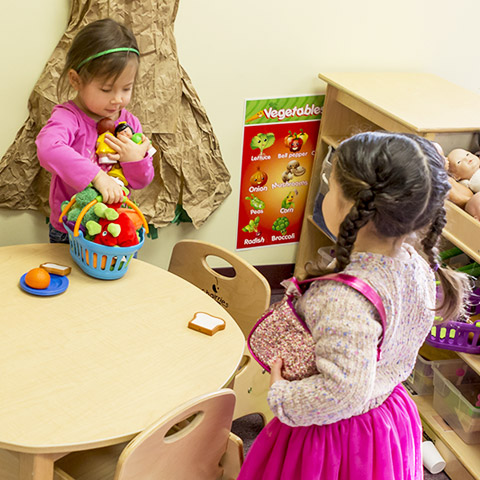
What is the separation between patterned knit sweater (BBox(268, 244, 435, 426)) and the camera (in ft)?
3.23

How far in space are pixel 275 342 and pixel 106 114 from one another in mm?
828

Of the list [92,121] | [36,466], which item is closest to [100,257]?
[92,121]

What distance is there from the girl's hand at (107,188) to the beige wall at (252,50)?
696mm

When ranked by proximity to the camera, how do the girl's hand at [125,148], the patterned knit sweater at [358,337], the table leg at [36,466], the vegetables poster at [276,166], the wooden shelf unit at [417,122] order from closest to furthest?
the patterned knit sweater at [358,337], the table leg at [36,466], the girl's hand at [125,148], the wooden shelf unit at [417,122], the vegetables poster at [276,166]

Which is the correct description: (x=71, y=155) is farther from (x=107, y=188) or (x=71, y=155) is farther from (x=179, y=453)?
(x=179, y=453)

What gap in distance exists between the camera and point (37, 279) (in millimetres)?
1468

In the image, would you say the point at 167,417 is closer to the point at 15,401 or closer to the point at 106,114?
the point at 15,401

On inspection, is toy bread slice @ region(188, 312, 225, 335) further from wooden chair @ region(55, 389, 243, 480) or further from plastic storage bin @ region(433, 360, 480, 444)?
plastic storage bin @ region(433, 360, 480, 444)

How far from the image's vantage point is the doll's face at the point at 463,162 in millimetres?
1955

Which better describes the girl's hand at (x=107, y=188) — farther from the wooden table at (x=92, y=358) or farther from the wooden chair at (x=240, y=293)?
the wooden chair at (x=240, y=293)

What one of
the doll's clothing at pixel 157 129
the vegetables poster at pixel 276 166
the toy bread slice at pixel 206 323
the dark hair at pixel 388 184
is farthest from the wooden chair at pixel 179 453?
the vegetables poster at pixel 276 166

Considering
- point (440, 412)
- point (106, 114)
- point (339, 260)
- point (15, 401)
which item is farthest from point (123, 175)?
point (440, 412)

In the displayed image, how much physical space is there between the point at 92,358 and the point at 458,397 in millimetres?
1188

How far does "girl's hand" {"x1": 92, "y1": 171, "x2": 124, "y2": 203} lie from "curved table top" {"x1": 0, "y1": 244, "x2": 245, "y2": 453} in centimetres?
21
